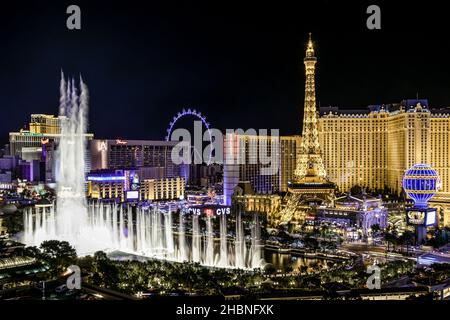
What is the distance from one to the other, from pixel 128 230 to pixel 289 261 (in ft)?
39.6

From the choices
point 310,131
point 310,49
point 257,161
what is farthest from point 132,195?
→ point 310,49

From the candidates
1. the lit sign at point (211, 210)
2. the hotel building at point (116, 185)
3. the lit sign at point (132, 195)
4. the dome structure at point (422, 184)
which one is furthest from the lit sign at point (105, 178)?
the dome structure at point (422, 184)

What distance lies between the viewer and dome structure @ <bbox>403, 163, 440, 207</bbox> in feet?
89.7

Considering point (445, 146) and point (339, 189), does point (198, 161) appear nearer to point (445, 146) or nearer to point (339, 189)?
point (339, 189)

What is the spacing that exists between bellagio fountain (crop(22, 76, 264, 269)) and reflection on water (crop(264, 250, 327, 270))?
1.91 ft

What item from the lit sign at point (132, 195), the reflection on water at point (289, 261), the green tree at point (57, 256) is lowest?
the reflection on water at point (289, 261)

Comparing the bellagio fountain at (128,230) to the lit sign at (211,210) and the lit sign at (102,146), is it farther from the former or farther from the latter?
the lit sign at (102,146)

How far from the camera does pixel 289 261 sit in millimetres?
22641

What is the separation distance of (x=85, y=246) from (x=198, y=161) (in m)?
36.4

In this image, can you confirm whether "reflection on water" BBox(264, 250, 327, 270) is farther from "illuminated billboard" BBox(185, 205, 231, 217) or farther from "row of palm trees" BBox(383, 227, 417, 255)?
"illuminated billboard" BBox(185, 205, 231, 217)

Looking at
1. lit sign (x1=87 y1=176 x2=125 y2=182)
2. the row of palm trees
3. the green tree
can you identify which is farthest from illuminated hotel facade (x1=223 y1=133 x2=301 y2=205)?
the green tree

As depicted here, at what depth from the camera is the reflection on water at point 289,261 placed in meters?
21.6

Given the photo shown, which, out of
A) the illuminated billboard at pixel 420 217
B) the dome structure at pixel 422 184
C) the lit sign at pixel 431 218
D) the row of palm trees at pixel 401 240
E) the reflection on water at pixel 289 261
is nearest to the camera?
the reflection on water at pixel 289 261

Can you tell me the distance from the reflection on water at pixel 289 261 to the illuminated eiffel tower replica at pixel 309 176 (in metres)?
9.32
